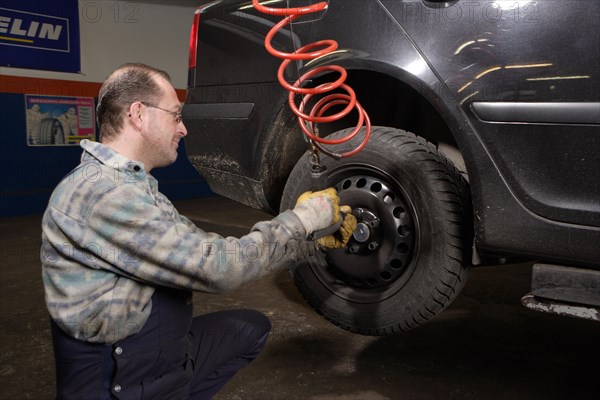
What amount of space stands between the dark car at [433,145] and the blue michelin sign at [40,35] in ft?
12.6

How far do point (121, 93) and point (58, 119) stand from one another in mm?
4729

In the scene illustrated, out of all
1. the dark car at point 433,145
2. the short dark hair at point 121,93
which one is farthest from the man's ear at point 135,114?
the dark car at point 433,145

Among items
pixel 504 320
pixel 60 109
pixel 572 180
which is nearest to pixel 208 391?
pixel 572 180

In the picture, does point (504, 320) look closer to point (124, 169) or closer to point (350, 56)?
point (350, 56)

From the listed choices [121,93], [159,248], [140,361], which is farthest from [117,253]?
[121,93]

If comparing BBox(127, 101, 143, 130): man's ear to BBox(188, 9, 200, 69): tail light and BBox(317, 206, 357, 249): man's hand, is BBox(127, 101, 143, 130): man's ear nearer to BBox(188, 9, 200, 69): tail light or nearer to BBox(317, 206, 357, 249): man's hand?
BBox(317, 206, 357, 249): man's hand

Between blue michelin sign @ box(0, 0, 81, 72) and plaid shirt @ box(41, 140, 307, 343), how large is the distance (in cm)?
461

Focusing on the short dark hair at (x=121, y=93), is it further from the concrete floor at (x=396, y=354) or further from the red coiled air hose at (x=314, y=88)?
the concrete floor at (x=396, y=354)

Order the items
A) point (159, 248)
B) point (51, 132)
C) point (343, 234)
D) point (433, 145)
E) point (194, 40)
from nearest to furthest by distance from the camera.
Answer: point (159, 248) → point (343, 234) → point (433, 145) → point (194, 40) → point (51, 132)

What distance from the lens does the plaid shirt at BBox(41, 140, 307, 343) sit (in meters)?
1.17

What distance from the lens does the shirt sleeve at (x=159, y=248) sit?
1.16 meters

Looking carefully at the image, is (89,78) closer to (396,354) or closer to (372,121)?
(372,121)

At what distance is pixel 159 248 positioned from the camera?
117 cm

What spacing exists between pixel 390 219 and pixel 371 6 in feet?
2.16
